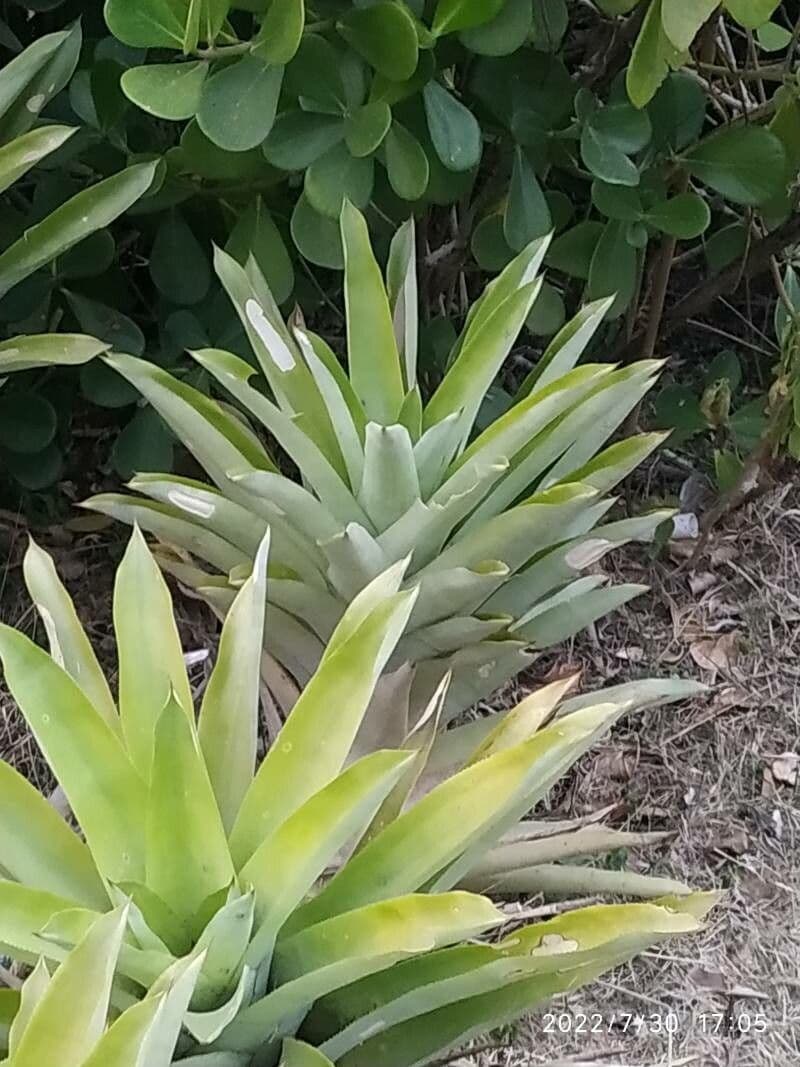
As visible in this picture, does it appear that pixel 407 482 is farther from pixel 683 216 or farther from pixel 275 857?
pixel 683 216

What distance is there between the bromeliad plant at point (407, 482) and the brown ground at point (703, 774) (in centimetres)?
33

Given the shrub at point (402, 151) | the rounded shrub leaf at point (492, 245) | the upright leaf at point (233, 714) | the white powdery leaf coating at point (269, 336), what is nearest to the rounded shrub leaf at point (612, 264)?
the shrub at point (402, 151)

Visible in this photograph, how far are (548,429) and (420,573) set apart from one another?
172 millimetres

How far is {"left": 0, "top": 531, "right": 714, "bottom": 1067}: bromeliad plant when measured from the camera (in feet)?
2.10

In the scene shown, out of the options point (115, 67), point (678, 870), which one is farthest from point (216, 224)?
point (678, 870)

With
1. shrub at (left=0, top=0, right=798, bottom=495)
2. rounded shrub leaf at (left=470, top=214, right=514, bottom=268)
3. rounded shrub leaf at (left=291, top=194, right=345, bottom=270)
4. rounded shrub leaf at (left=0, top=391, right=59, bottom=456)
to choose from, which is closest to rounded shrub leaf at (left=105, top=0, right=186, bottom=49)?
shrub at (left=0, top=0, right=798, bottom=495)

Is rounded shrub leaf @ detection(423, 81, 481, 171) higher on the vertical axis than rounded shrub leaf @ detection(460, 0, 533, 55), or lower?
lower

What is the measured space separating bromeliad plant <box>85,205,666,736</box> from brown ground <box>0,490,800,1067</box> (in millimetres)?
332

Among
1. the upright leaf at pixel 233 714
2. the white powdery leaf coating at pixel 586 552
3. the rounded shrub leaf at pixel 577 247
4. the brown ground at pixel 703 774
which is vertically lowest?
the brown ground at pixel 703 774

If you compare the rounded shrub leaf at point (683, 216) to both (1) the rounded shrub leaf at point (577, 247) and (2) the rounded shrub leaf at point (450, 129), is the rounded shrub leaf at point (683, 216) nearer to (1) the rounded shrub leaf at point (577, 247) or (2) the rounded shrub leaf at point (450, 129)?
(1) the rounded shrub leaf at point (577, 247)

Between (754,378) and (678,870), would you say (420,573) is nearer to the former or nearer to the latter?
(678,870)

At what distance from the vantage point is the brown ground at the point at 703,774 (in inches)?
50.3

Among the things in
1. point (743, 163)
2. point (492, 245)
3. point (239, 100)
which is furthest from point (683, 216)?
point (239, 100)

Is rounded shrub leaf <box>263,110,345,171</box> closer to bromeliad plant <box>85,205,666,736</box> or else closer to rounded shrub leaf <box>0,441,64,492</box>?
bromeliad plant <box>85,205,666,736</box>
